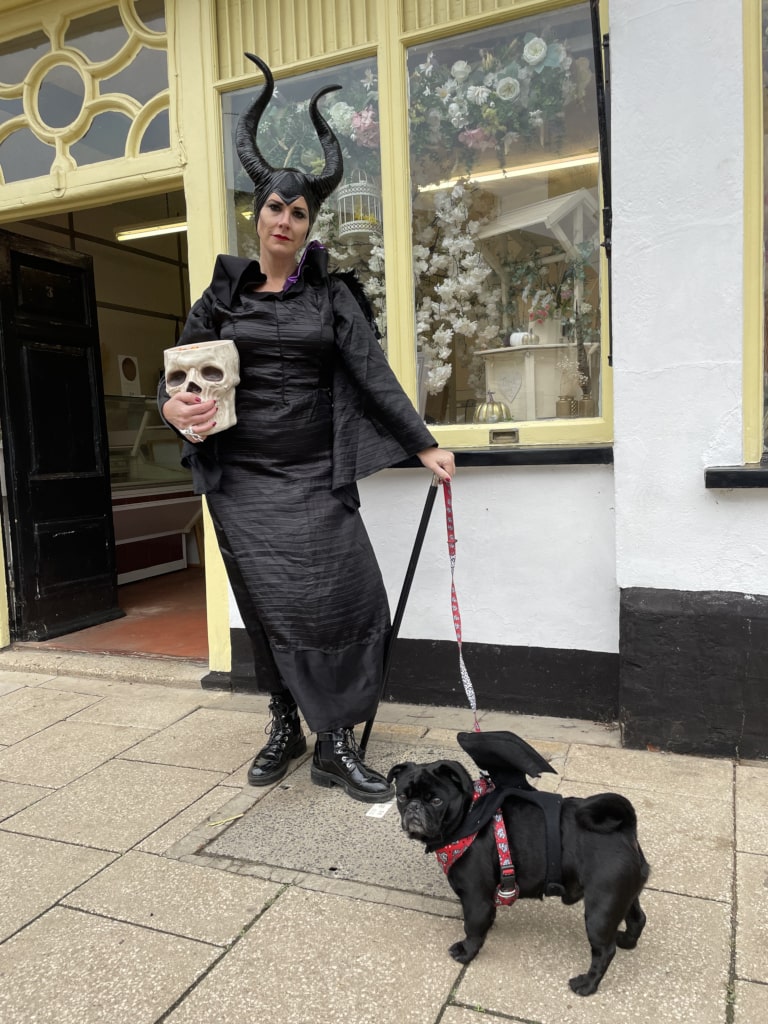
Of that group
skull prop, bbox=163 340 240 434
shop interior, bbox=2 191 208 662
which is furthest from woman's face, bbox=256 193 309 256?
shop interior, bbox=2 191 208 662

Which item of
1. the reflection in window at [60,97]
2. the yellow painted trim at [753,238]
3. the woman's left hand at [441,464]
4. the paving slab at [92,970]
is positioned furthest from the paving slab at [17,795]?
the reflection in window at [60,97]

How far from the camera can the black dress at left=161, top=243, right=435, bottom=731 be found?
2848 millimetres

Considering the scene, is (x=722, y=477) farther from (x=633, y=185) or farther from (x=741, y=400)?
(x=633, y=185)

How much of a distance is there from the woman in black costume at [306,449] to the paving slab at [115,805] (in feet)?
1.90

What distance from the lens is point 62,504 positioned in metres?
5.52

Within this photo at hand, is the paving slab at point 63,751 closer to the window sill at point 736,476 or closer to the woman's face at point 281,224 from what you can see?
the woman's face at point 281,224

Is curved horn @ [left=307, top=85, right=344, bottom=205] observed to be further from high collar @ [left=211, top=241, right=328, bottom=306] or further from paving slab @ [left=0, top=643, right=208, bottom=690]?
paving slab @ [left=0, top=643, right=208, bottom=690]

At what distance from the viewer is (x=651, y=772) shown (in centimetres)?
296

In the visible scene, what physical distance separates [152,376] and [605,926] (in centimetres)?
789

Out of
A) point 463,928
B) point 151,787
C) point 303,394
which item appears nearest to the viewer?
point 463,928

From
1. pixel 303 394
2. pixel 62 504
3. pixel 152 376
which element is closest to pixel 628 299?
pixel 303 394

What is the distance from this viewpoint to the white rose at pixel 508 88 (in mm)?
3611

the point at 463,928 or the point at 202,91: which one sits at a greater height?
the point at 202,91

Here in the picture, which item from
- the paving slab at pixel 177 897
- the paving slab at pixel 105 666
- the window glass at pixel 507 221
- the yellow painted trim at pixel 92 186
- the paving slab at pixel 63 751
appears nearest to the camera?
the paving slab at pixel 177 897
